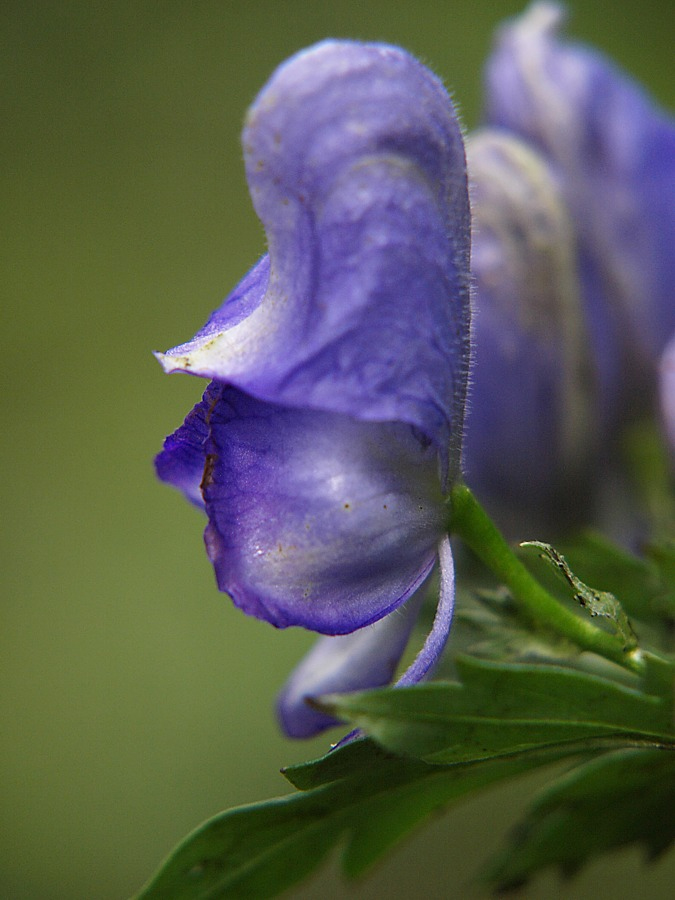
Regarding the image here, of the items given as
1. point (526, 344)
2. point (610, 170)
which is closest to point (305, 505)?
point (526, 344)

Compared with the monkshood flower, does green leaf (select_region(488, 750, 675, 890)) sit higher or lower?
lower

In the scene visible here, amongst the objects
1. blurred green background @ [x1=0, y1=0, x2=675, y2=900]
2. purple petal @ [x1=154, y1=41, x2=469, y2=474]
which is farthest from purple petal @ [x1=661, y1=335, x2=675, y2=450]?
blurred green background @ [x1=0, y1=0, x2=675, y2=900]

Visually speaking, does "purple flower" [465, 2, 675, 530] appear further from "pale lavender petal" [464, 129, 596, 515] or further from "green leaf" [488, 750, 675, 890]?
"green leaf" [488, 750, 675, 890]

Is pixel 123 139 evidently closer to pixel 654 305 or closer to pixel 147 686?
pixel 147 686

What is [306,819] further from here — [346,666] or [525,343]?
[525,343]

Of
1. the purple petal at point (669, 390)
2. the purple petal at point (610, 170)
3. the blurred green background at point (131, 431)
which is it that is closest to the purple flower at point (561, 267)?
the purple petal at point (610, 170)

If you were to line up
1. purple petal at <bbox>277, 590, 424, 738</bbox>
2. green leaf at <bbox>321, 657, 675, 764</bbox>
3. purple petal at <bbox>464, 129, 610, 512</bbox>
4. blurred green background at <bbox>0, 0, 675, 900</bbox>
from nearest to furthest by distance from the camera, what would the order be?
green leaf at <bbox>321, 657, 675, 764</bbox>, purple petal at <bbox>277, 590, 424, 738</bbox>, purple petal at <bbox>464, 129, 610, 512</bbox>, blurred green background at <bbox>0, 0, 675, 900</bbox>

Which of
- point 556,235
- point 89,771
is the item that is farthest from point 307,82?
point 89,771

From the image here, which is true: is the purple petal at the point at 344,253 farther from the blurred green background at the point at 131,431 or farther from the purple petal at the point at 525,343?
the blurred green background at the point at 131,431
